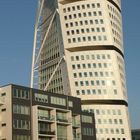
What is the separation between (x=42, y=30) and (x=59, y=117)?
77.2 m

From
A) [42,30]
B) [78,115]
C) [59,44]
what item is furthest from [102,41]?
[78,115]

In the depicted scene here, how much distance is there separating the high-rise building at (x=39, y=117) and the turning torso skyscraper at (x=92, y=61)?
35859 mm

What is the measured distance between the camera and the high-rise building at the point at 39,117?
3449 inches

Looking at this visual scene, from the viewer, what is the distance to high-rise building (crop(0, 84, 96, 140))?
87.6m

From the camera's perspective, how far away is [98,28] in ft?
486

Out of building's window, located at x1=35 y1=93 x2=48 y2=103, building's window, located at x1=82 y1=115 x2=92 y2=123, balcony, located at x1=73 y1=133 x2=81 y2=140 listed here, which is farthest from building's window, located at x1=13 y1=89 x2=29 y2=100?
building's window, located at x1=82 y1=115 x2=92 y2=123

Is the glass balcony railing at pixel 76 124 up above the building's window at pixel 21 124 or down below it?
above

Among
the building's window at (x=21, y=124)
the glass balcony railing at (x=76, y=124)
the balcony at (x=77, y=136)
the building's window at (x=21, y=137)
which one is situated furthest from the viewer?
the glass balcony railing at (x=76, y=124)

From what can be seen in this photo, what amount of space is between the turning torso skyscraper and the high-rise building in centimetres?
3586

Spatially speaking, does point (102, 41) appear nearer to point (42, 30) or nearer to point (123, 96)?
point (123, 96)

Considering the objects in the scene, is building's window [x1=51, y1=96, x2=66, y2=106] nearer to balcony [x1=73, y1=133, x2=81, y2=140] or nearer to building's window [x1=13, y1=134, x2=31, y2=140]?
balcony [x1=73, y1=133, x2=81, y2=140]

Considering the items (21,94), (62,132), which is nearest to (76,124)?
(62,132)

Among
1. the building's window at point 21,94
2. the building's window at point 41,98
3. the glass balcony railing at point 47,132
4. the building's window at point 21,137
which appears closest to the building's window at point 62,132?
the glass balcony railing at point 47,132

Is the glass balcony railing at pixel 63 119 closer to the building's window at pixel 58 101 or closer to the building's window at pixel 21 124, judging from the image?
the building's window at pixel 58 101
